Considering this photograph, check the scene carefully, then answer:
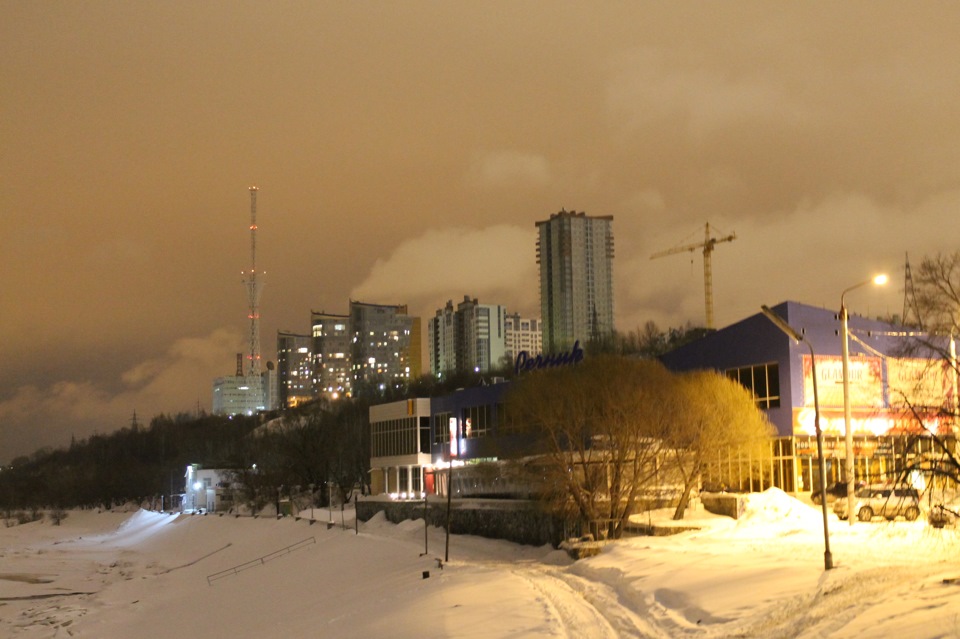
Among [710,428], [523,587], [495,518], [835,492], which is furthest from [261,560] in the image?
[523,587]

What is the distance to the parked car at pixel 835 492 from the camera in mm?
47875

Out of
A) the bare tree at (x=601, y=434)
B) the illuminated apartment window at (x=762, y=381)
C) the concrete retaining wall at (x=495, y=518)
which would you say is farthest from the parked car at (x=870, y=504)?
the concrete retaining wall at (x=495, y=518)

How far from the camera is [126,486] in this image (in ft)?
602

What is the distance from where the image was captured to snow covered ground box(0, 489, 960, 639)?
24.0m

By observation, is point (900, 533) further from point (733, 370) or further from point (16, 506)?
point (16, 506)

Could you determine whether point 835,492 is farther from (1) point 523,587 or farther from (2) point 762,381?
(1) point 523,587

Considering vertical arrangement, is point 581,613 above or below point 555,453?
below

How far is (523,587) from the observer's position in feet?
110

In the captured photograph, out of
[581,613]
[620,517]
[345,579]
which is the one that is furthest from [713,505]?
[581,613]

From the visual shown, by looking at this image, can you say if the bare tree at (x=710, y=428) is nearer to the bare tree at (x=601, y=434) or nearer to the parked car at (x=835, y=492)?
the bare tree at (x=601, y=434)

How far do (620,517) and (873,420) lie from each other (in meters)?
16.5

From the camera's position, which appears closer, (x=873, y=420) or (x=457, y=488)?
(x=873, y=420)

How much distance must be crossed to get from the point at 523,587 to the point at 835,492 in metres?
23.4

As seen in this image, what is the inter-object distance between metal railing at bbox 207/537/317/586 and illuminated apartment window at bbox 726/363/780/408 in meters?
32.0
